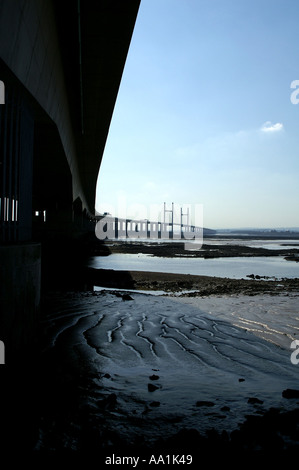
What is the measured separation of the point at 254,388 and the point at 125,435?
2338mm

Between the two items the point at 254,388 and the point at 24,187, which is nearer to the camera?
the point at 254,388

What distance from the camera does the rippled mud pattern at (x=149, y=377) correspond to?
14.4ft

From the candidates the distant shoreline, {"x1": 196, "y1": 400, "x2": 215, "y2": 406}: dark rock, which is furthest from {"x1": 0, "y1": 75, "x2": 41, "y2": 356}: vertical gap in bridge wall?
the distant shoreline

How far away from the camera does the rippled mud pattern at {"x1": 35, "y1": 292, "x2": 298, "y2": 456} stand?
173 inches

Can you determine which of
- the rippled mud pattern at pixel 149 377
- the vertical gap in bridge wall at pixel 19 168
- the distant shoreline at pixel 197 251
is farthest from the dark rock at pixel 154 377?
the distant shoreline at pixel 197 251

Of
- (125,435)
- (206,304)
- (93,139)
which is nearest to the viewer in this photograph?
(125,435)

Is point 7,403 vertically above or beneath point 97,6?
beneath

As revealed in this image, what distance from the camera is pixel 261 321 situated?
11039 millimetres

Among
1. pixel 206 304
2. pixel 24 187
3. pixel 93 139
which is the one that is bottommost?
pixel 206 304

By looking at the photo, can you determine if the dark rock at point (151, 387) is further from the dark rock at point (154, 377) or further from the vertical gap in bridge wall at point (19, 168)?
the vertical gap in bridge wall at point (19, 168)

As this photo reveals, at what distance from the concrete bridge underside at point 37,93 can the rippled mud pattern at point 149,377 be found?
137 cm
